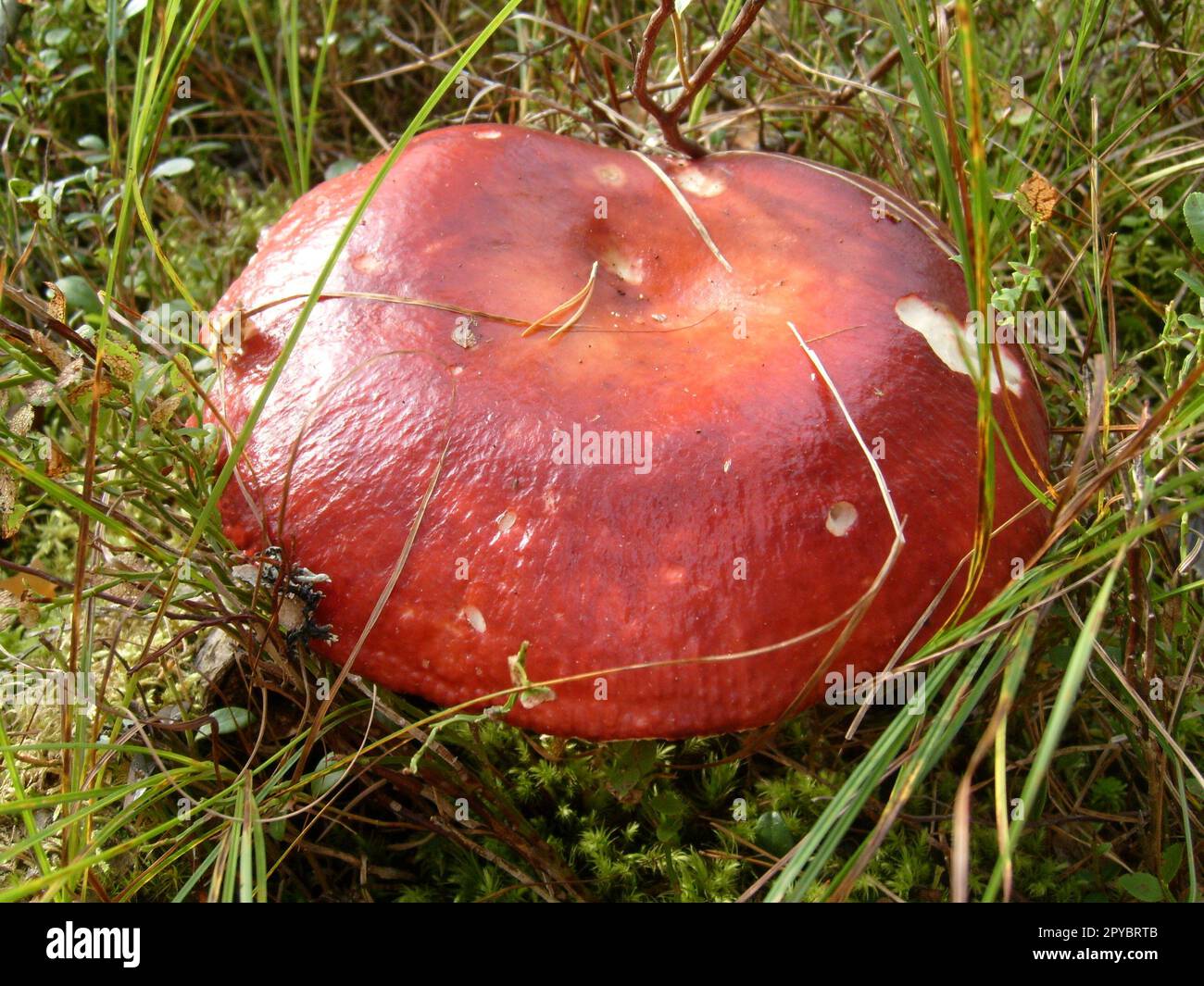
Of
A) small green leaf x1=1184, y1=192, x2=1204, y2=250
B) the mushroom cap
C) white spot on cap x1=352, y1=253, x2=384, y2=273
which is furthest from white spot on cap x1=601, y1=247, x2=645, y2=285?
small green leaf x1=1184, y1=192, x2=1204, y2=250

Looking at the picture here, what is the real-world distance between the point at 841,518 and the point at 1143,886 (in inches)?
39.6

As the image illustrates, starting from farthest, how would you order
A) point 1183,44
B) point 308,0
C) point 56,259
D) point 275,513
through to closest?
1. point 308,0
2. point 56,259
3. point 1183,44
4. point 275,513

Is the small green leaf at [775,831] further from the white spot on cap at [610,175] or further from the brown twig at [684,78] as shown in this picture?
the brown twig at [684,78]

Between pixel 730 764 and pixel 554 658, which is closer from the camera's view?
pixel 554 658

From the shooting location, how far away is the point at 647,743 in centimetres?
219

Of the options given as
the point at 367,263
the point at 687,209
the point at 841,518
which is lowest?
the point at 841,518

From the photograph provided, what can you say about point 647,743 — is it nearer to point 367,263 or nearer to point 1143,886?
point 1143,886

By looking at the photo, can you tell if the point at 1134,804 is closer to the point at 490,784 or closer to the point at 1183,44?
the point at 490,784

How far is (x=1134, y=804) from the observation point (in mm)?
2424

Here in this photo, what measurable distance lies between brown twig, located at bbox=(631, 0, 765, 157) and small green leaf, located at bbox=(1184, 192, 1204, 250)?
956 millimetres

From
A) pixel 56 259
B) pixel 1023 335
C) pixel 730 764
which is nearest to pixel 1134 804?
pixel 730 764

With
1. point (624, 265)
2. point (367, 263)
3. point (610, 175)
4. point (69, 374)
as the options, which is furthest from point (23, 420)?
point (610, 175)

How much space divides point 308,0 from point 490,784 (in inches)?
120
